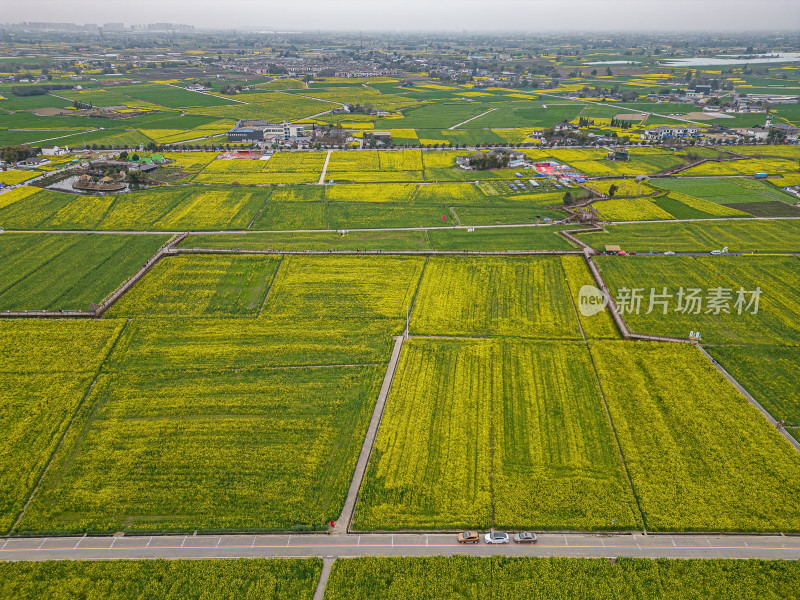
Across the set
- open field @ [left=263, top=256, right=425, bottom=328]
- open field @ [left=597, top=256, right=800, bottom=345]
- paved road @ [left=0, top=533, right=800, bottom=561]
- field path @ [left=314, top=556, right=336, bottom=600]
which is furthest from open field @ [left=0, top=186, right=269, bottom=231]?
open field @ [left=597, top=256, right=800, bottom=345]

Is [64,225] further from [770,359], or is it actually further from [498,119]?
[498,119]

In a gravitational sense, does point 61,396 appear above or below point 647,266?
below

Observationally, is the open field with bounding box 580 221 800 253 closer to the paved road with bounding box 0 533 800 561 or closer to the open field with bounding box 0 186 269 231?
the paved road with bounding box 0 533 800 561

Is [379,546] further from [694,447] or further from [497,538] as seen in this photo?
[694,447]

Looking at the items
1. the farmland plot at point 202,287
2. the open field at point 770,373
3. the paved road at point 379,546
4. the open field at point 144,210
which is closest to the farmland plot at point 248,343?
the farmland plot at point 202,287

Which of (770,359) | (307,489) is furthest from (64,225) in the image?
(770,359)

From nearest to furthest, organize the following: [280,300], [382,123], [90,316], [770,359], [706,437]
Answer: [706,437] < [770,359] < [90,316] < [280,300] < [382,123]

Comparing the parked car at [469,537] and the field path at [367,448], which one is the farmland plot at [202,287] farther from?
the parked car at [469,537]

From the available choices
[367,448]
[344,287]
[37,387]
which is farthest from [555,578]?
[37,387]
